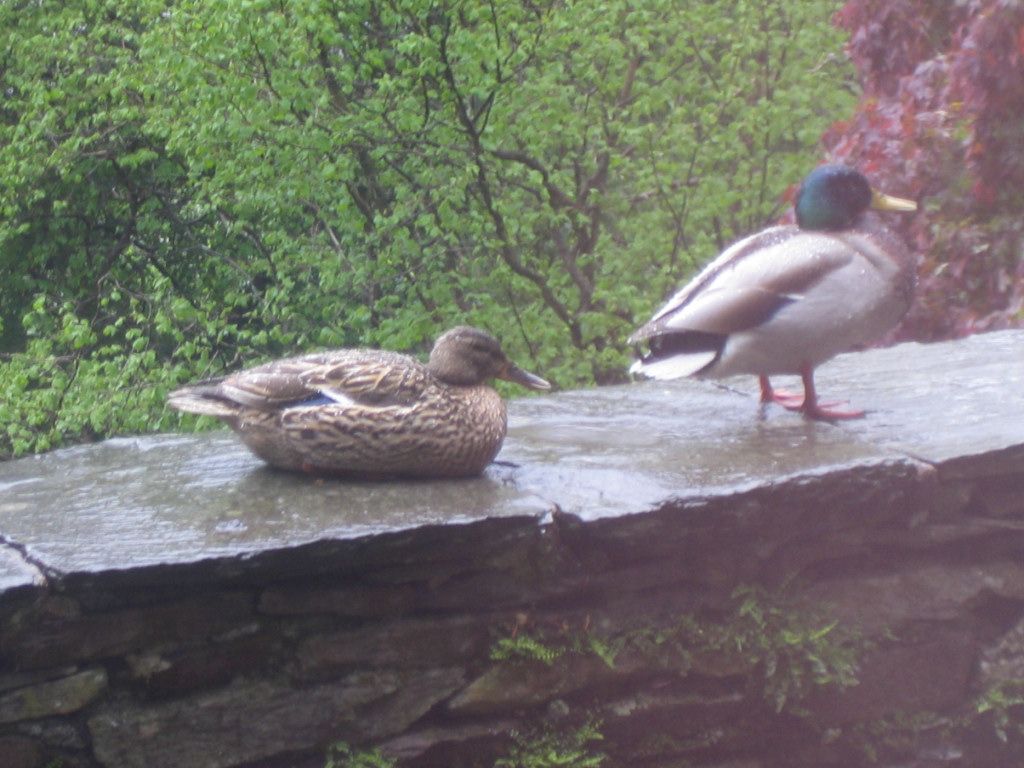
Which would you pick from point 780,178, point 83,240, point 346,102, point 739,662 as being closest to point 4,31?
point 83,240

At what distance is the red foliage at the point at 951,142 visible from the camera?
5926 millimetres

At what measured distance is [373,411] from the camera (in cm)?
317

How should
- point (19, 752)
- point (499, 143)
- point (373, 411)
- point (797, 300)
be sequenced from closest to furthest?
1. point (19, 752)
2. point (373, 411)
3. point (797, 300)
4. point (499, 143)

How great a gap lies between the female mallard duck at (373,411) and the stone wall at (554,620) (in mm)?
81

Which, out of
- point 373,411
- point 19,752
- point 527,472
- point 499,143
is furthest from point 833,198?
point 499,143

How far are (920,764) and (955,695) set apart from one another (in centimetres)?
20

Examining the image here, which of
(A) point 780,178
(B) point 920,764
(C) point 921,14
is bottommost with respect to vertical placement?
(B) point 920,764

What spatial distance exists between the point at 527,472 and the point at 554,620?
46 centimetres

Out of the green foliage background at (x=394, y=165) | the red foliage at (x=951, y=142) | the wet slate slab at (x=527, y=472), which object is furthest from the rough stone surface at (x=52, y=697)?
the red foliage at (x=951, y=142)

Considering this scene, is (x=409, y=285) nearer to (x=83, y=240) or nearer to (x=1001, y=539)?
(x=83, y=240)

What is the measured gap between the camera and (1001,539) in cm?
351

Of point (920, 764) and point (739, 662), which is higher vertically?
point (739, 662)

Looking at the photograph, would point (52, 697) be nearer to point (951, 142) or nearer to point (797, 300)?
point (797, 300)

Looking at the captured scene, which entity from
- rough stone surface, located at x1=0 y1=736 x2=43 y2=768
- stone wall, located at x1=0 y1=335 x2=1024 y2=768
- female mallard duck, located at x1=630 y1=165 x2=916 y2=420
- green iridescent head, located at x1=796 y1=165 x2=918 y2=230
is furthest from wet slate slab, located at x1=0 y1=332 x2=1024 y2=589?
green iridescent head, located at x1=796 y1=165 x2=918 y2=230
